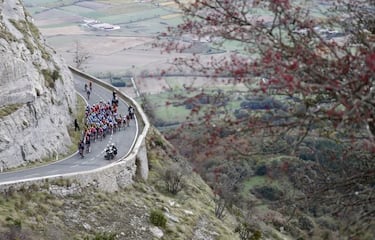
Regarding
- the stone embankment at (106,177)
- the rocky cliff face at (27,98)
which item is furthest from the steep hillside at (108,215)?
the rocky cliff face at (27,98)

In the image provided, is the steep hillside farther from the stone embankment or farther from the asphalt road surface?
the asphalt road surface

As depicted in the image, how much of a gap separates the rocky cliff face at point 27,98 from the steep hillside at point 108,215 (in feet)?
13.6

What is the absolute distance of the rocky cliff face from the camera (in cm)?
3219

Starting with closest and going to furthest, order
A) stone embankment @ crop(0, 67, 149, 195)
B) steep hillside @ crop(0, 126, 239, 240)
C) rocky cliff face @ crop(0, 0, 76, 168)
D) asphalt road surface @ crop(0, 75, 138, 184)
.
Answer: steep hillside @ crop(0, 126, 239, 240) < stone embankment @ crop(0, 67, 149, 195) < asphalt road surface @ crop(0, 75, 138, 184) < rocky cliff face @ crop(0, 0, 76, 168)

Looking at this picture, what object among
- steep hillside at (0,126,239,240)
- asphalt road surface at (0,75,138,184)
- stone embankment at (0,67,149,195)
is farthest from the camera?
asphalt road surface at (0,75,138,184)

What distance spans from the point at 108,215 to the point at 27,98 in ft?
30.8

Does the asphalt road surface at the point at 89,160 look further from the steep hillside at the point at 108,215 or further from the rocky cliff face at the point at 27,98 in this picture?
the steep hillside at the point at 108,215

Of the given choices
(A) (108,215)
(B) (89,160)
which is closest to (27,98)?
(B) (89,160)

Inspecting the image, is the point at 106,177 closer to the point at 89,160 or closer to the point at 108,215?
the point at 89,160

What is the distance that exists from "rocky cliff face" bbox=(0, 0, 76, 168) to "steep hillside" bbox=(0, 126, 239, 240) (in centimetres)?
415

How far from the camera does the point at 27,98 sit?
34.5 meters

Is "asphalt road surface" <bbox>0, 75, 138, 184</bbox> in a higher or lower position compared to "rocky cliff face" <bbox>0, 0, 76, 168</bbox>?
lower

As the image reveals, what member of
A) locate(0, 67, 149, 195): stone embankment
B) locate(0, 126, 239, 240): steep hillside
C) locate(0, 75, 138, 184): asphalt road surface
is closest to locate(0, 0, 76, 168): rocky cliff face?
locate(0, 75, 138, 184): asphalt road surface

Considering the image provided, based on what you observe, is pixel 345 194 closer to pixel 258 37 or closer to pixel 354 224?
pixel 354 224
